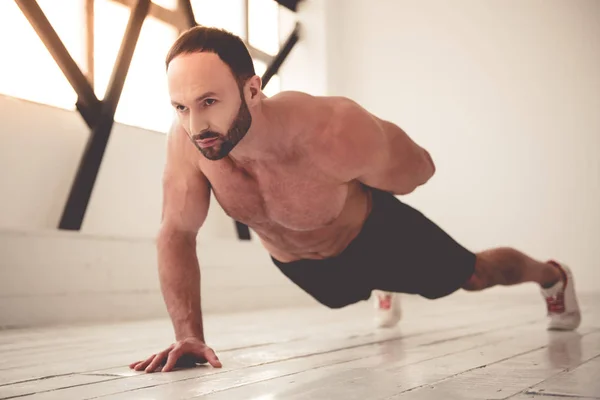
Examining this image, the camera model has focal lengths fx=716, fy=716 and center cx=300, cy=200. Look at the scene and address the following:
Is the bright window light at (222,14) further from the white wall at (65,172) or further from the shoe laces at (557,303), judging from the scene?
the shoe laces at (557,303)

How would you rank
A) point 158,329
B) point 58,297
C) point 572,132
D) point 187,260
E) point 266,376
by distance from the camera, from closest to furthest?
point 266,376 → point 187,260 → point 158,329 → point 58,297 → point 572,132

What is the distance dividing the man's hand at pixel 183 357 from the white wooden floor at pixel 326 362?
3 cm

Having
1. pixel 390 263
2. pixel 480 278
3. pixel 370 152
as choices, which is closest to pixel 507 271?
pixel 480 278

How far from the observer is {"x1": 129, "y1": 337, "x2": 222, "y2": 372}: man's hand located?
1.48 meters

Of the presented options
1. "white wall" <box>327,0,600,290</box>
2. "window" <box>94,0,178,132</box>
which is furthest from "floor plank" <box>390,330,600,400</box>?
"white wall" <box>327,0,600,290</box>

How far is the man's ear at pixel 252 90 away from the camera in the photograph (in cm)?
147

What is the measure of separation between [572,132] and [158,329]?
10.2 ft

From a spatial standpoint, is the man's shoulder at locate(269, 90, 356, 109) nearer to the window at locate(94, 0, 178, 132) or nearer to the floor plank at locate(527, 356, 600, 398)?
the floor plank at locate(527, 356, 600, 398)

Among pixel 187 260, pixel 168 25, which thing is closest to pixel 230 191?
pixel 187 260

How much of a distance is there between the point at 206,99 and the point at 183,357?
1.77ft

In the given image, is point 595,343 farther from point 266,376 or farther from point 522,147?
point 522,147

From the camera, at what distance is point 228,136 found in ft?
4.70

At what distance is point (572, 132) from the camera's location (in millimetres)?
4672

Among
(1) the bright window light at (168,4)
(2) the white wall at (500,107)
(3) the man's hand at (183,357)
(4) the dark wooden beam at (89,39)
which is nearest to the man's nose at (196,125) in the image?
(3) the man's hand at (183,357)
